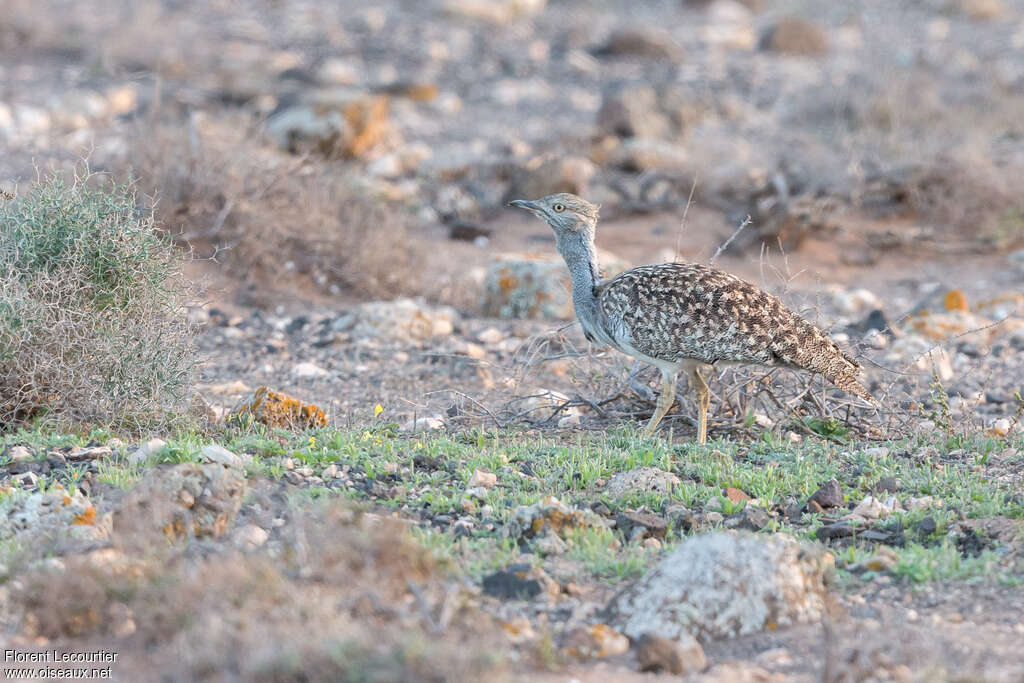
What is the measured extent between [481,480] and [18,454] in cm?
208

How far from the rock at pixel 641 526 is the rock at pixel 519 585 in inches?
23.9

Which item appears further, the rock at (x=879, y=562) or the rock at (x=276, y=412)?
the rock at (x=276, y=412)

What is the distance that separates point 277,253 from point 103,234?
3921 mm

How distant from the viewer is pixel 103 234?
19.9 feet

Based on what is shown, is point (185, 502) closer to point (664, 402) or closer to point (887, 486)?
point (664, 402)

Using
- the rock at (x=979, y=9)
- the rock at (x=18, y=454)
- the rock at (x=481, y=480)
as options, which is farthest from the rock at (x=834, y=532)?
the rock at (x=979, y=9)

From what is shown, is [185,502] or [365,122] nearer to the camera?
[185,502]

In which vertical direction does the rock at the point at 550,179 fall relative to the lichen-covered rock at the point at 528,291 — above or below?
above

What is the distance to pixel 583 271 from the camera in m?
6.64

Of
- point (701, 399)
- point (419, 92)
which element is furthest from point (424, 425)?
point (419, 92)

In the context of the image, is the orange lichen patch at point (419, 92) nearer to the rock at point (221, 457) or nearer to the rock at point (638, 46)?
the rock at point (638, 46)

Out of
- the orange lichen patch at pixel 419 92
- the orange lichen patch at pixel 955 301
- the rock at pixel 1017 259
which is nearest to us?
the orange lichen patch at pixel 955 301

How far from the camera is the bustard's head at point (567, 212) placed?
6656 mm

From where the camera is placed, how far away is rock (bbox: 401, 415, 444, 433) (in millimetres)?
6418
